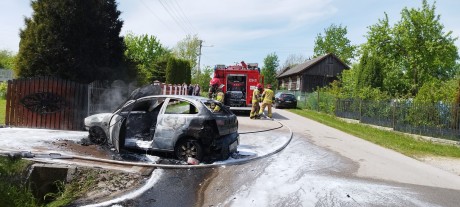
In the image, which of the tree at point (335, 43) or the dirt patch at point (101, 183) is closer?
the dirt patch at point (101, 183)

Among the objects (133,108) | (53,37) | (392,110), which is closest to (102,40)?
(53,37)

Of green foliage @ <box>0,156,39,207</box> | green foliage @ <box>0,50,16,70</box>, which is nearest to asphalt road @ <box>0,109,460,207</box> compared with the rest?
green foliage @ <box>0,156,39,207</box>

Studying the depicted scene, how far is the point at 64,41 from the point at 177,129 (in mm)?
6693

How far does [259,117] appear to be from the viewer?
19.4 metres

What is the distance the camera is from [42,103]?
11.8 m

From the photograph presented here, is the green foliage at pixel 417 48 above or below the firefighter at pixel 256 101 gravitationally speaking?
above

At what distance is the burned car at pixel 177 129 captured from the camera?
26.2 feet

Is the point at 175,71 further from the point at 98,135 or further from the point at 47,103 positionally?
the point at 98,135

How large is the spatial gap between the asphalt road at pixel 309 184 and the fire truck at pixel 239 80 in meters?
10.7

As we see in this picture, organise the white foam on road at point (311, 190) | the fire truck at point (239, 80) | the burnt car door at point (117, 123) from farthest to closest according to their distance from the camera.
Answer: the fire truck at point (239, 80), the burnt car door at point (117, 123), the white foam on road at point (311, 190)

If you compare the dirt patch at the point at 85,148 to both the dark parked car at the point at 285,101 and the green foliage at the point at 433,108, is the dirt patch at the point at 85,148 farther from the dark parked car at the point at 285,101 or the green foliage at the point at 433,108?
the dark parked car at the point at 285,101

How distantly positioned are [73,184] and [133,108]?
282 centimetres

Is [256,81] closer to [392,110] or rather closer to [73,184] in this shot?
[392,110]

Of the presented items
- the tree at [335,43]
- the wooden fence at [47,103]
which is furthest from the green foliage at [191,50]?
the wooden fence at [47,103]
